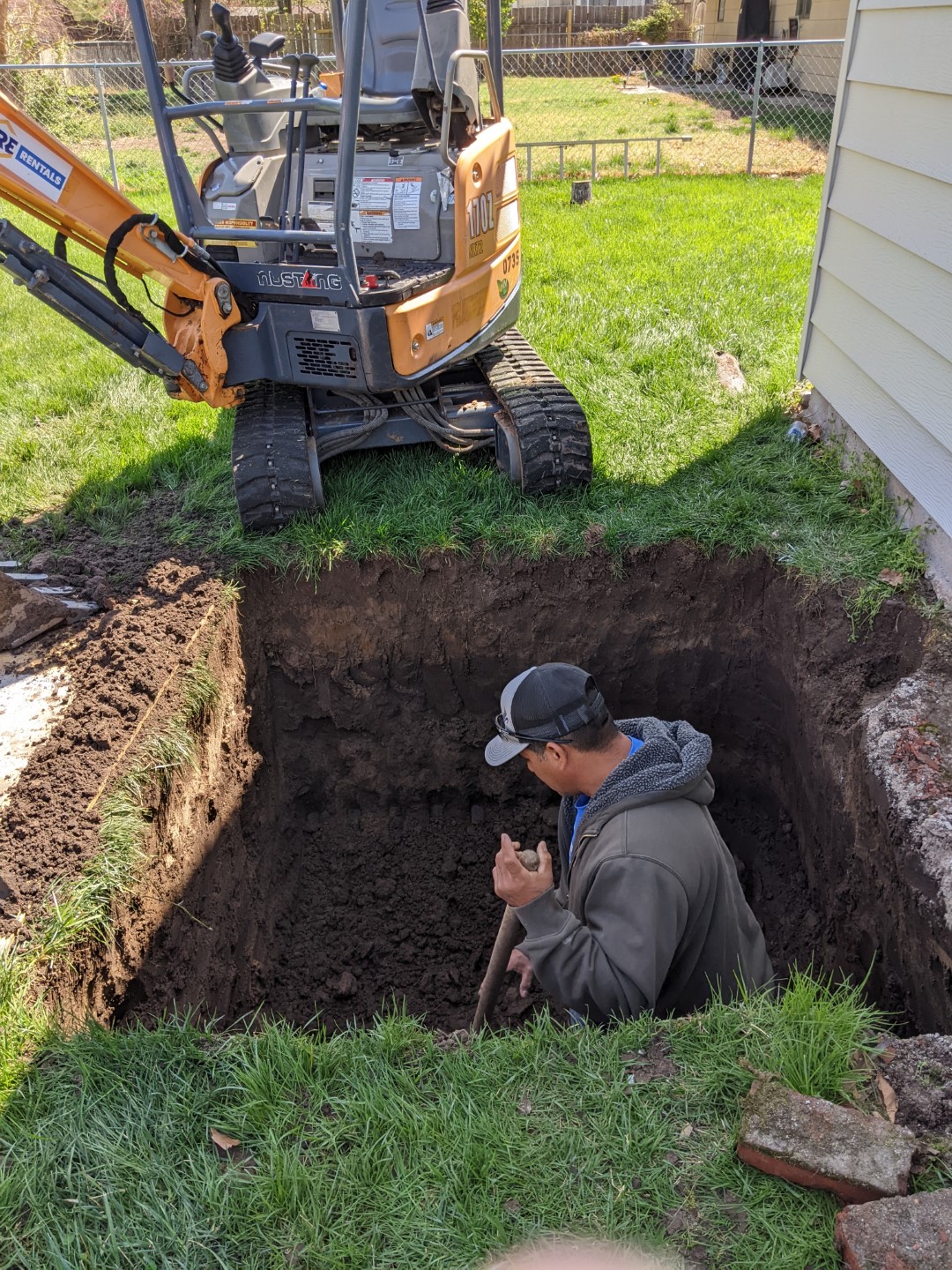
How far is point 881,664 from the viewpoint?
4.17 meters

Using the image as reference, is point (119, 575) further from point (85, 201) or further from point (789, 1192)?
point (789, 1192)

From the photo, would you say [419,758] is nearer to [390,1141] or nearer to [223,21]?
[390,1141]

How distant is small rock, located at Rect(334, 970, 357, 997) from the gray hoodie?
1.75 m

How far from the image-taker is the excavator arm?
421 centimetres

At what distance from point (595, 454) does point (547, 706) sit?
9.96 ft

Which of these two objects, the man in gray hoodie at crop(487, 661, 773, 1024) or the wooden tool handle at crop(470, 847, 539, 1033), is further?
the wooden tool handle at crop(470, 847, 539, 1033)

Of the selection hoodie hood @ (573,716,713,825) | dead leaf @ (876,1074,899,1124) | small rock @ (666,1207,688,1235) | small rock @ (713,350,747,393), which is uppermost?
hoodie hood @ (573,716,713,825)

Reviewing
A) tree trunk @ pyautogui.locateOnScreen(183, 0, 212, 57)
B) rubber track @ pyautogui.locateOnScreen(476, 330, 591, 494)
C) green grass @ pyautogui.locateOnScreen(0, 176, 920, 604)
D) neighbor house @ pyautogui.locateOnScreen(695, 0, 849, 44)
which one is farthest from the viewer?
tree trunk @ pyautogui.locateOnScreen(183, 0, 212, 57)

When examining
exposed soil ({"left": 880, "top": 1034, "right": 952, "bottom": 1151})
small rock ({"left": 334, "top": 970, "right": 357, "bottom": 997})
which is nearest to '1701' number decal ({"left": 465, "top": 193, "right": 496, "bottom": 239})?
small rock ({"left": 334, "top": 970, "right": 357, "bottom": 997})

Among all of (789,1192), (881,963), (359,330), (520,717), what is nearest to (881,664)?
(881,963)

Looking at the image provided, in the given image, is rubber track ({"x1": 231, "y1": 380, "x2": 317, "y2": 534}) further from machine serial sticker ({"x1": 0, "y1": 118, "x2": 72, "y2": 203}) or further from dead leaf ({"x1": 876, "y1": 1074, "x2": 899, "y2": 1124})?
dead leaf ({"x1": 876, "y1": 1074, "x2": 899, "y2": 1124})

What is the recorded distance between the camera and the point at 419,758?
17.2 feet

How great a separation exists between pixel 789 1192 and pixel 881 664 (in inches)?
100

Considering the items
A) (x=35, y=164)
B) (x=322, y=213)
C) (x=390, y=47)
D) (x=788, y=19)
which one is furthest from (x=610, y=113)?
(x=35, y=164)
